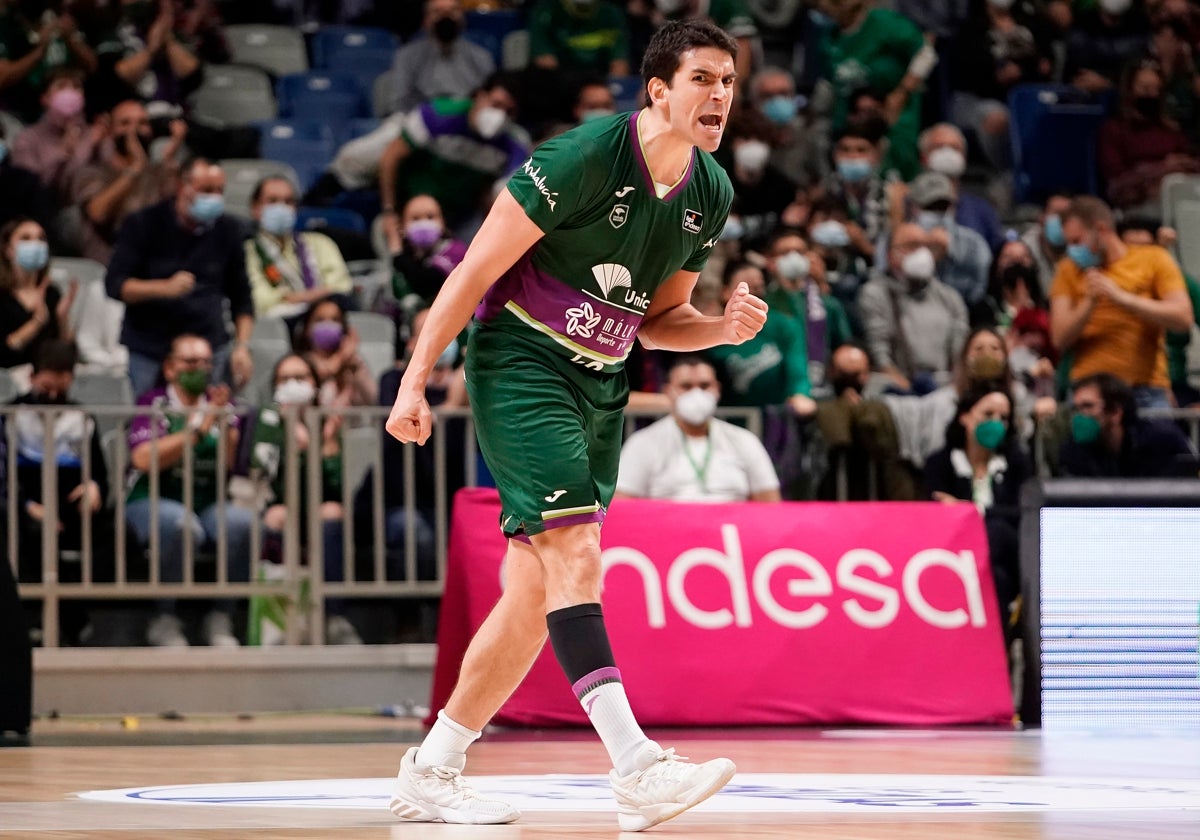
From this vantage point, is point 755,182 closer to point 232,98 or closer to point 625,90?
point 625,90

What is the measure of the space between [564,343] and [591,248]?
22 centimetres

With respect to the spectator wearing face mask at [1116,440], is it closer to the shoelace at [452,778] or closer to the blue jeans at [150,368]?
the blue jeans at [150,368]

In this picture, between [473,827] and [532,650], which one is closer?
[473,827]

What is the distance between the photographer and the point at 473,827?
12.9 feet

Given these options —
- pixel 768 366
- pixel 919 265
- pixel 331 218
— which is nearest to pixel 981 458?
pixel 768 366

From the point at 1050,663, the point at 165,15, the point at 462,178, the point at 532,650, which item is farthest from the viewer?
the point at 165,15

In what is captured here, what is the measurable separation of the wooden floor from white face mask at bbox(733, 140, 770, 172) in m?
4.83

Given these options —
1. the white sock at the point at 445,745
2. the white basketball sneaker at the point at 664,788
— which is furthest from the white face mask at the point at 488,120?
the white basketball sneaker at the point at 664,788

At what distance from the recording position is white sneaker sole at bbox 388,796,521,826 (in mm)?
3980

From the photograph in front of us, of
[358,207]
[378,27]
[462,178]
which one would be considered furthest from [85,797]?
[378,27]

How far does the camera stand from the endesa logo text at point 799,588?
25.4 ft

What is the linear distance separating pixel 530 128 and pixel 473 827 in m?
8.90

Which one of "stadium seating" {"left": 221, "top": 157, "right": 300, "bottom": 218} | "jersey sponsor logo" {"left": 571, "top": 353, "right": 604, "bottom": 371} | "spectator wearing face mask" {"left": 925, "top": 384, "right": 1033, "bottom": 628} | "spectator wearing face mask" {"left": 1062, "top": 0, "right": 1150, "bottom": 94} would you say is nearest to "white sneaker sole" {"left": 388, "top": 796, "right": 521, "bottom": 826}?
"jersey sponsor logo" {"left": 571, "top": 353, "right": 604, "bottom": 371}

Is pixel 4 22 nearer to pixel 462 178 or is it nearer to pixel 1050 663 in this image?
pixel 462 178
